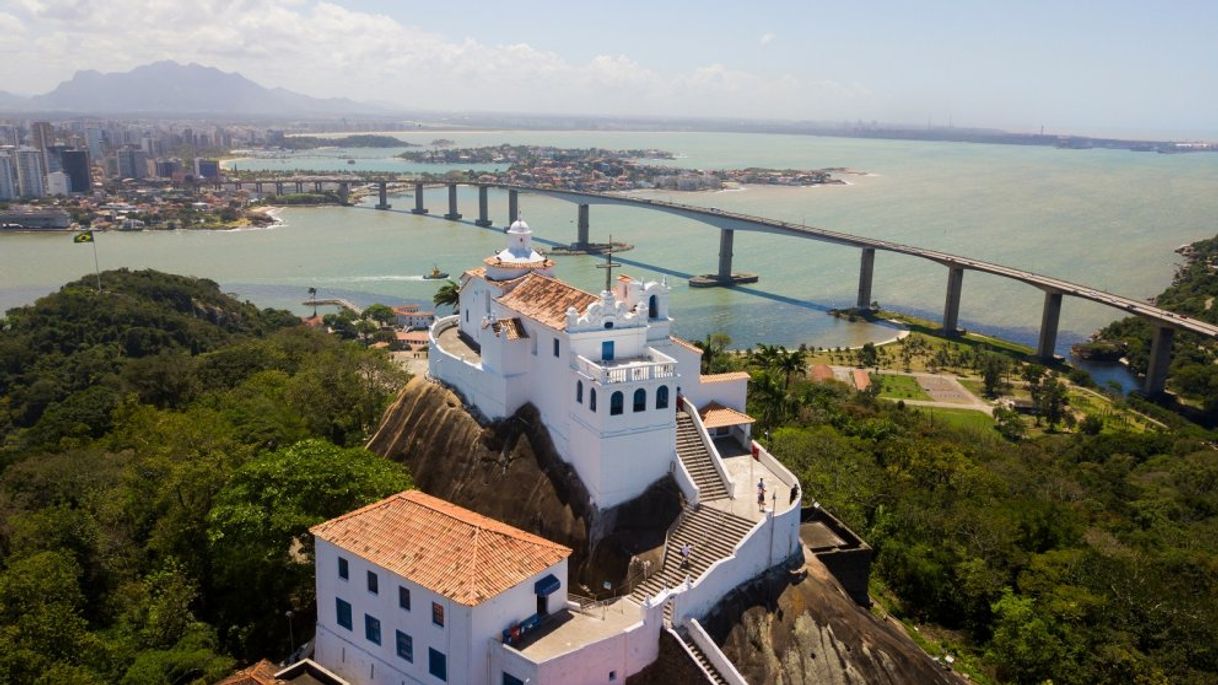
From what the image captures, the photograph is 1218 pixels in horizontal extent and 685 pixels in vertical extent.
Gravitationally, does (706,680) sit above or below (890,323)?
above

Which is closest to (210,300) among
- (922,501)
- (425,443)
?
(425,443)

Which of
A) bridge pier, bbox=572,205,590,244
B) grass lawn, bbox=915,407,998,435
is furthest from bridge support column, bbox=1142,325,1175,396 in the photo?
bridge pier, bbox=572,205,590,244

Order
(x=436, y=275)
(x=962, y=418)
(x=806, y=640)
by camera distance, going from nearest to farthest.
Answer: (x=806, y=640) < (x=962, y=418) < (x=436, y=275)

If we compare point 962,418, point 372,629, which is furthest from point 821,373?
point 372,629

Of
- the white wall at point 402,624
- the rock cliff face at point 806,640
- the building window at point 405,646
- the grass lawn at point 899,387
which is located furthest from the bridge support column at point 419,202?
the building window at point 405,646

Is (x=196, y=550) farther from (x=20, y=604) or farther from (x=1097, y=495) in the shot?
(x=1097, y=495)

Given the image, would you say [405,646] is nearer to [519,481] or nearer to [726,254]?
[519,481]
